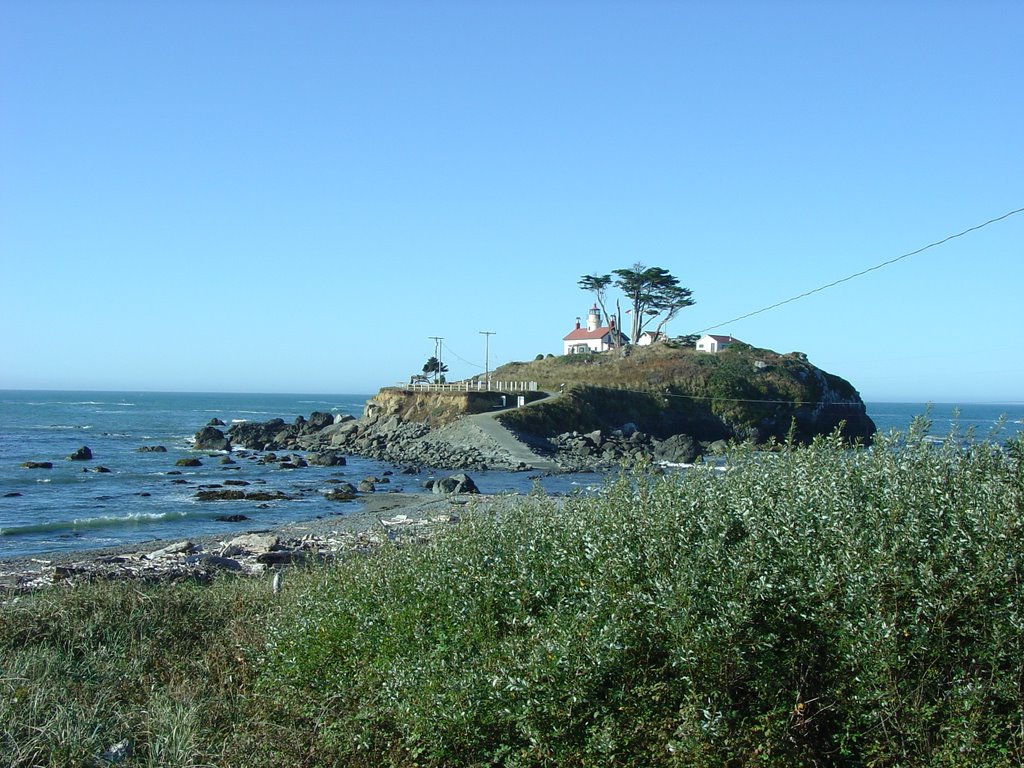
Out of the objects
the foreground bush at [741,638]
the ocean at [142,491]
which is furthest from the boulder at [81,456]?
the foreground bush at [741,638]

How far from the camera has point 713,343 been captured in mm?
80875

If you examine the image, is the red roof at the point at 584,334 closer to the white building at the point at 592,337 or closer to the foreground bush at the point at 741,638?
the white building at the point at 592,337

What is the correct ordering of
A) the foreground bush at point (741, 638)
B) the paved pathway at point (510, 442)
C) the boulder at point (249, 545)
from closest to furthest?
the foreground bush at point (741, 638), the boulder at point (249, 545), the paved pathway at point (510, 442)

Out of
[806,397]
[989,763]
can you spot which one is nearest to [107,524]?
[989,763]

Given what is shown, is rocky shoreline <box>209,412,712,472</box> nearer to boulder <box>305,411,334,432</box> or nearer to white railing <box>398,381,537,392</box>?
boulder <box>305,411,334,432</box>

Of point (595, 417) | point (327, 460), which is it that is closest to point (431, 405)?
point (595, 417)

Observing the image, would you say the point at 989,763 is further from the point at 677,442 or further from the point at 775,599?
the point at 677,442

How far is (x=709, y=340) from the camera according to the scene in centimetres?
8119

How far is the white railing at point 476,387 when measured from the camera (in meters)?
66.2

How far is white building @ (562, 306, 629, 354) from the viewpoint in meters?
89.9

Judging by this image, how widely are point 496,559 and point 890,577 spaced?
9.98ft

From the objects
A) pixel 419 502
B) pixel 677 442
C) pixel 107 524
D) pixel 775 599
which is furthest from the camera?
pixel 677 442

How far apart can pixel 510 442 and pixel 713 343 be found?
36.0 meters

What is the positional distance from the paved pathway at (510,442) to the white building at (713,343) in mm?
27960
